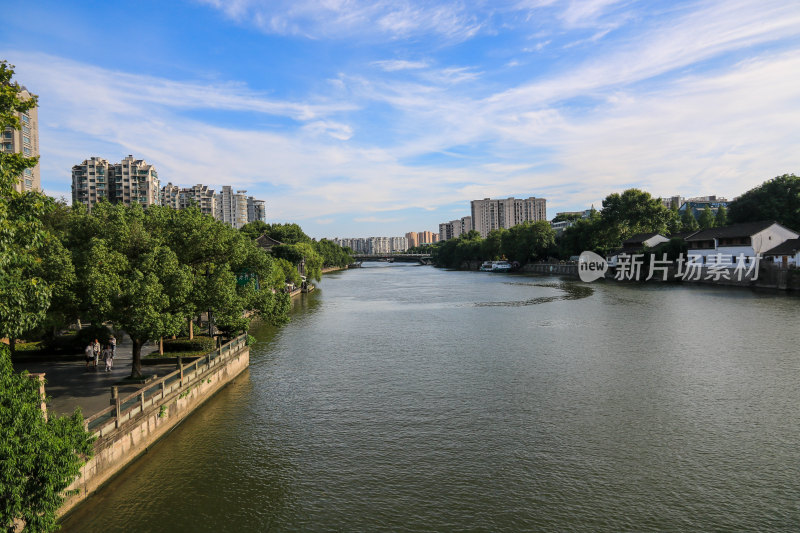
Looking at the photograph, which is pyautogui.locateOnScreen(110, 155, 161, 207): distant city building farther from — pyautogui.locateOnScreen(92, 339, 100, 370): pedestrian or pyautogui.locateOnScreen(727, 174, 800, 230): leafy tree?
pyautogui.locateOnScreen(727, 174, 800, 230): leafy tree

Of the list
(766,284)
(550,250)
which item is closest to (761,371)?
(766,284)

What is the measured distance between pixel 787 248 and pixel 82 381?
81297mm

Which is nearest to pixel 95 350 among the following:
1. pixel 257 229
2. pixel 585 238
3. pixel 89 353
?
pixel 89 353

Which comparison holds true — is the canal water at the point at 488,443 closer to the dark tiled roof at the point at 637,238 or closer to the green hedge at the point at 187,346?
the green hedge at the point at 187,346

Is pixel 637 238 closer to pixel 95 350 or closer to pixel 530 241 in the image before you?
pixel 530 241

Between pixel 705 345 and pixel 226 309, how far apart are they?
3042cm

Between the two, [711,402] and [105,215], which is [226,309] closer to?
[105,215]

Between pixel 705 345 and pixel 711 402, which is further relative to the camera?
pixel 705 345

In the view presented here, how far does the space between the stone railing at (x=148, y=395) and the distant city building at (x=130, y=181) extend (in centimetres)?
13994

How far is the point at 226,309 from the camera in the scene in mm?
24984

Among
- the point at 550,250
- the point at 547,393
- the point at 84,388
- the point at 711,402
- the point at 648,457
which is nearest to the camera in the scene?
the point at 648,457

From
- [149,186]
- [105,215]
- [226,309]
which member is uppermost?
[149,186]

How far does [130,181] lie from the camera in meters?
149

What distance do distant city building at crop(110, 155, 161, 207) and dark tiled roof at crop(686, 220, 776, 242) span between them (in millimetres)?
138009
